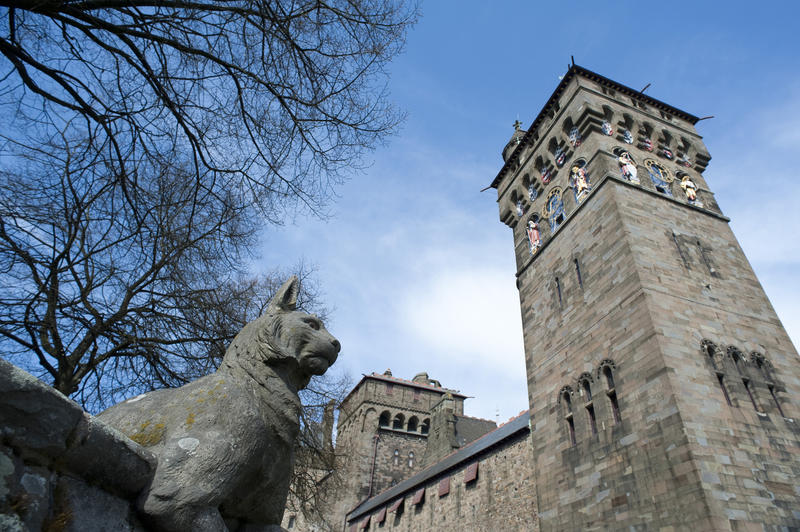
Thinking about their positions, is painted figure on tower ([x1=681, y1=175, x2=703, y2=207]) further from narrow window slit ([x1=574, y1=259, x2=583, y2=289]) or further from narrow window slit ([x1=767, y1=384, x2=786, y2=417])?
narrow window slit ([x1=767, y1=384, x2=786, y2=417])

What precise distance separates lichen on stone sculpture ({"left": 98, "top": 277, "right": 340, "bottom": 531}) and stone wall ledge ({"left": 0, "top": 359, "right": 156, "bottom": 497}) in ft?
0.51

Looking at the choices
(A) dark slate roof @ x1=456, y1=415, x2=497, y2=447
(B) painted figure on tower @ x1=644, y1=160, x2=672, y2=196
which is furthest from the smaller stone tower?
(B) painted figure on tower @ x1=644, y1=160, x2=672, y2=196

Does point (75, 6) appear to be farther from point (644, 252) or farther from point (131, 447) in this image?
point (644, 252)

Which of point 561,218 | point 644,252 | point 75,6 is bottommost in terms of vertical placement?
point 75,6

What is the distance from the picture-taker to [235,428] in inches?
90.0

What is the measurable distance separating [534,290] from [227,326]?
35.6 feet

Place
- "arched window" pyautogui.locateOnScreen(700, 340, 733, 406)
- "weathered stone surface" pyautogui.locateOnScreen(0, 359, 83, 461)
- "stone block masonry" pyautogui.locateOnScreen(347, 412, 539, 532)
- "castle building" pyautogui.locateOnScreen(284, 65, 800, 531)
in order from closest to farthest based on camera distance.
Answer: "weathered stone surface" pyautogui.locateOnScreen(0, 359, 83, 461)
"castle building" pyautogui.locateOnScreen(284, 65, 800, 531)
"arched window" pyautogui.locateOnScreen(700, 340, 733, 406)
"stone block masonry" pyautogui.locateOnScreen(347, 412, 539, 532)

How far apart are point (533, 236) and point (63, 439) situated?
17.2 meters

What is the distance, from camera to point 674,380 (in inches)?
380

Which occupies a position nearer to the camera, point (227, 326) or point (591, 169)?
point (227, 326)

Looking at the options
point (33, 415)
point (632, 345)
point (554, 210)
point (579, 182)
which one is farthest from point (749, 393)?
point (33, 415)

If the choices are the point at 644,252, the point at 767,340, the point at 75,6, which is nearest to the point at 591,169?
the point at 644,252

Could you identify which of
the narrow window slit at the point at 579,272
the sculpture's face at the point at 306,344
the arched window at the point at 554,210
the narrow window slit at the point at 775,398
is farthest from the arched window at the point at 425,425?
the sculpture's face at the point at 306,344

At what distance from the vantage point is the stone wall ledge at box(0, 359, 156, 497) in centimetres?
144
